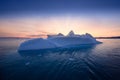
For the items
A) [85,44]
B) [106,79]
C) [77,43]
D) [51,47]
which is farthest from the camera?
[85,44]

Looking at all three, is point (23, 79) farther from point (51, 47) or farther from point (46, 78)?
point (51, 47)

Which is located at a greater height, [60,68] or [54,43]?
[54,43]

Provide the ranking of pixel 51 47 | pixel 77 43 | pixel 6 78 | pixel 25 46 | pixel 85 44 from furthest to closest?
pixel 85 44 → pixel 77 43 → pixel 51 47 → pixel 25 46 → pixel 6 78

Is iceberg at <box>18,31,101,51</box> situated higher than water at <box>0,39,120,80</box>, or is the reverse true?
iceberg at <box>18,31,101,51</box>

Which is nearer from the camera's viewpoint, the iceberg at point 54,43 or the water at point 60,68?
the water at point 60,68

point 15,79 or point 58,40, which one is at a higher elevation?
point 58,40

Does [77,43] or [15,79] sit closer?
[15,79]

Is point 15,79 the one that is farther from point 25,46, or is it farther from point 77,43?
point 77,43

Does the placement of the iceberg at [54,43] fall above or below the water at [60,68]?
above

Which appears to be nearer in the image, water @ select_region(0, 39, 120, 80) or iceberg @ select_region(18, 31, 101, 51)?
water @ select_region(0, 39, 120, 80)

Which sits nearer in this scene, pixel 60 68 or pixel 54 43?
pixel 60 68

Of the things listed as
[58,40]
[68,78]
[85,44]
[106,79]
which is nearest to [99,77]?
[106,79]
